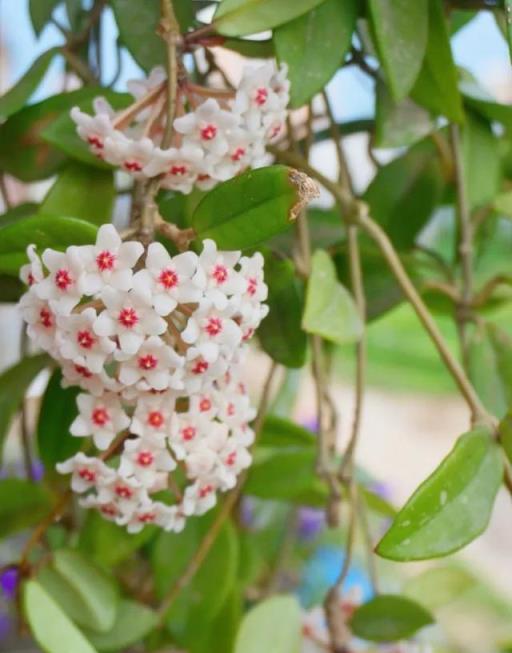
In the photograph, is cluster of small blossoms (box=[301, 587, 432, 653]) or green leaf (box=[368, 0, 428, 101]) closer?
green leaf (box=[368, 0, 428, 101])

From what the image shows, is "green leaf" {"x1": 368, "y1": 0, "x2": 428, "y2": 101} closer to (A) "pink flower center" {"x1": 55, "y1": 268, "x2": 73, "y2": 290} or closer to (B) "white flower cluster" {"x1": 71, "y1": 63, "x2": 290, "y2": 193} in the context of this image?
(B) "white flower cluster" {"x1": 71, "y1": 63, "x2": 290, "y2": 193}

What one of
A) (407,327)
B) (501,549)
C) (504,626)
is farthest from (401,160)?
(407,327)

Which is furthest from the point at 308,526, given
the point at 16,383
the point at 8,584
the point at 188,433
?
the point at 188,433

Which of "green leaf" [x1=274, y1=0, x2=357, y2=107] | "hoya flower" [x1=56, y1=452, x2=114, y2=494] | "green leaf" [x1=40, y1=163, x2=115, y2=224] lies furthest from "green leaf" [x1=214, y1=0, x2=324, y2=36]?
"hoya flower" [x1=56, y1=452, x2=114, y2=494]

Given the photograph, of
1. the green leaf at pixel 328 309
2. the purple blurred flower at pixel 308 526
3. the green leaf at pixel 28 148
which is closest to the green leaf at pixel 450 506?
the green leaf at pixel 328 309

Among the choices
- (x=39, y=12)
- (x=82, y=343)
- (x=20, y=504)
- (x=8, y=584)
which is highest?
(x=39, y=12)

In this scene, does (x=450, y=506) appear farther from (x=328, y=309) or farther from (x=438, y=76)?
(x=438, y=76)
